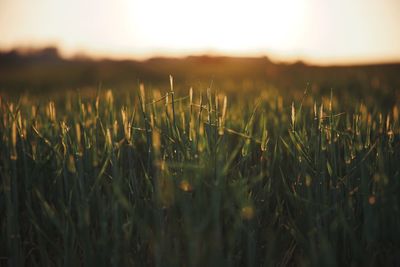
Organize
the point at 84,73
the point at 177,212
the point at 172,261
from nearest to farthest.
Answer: the point at 172,261 → the point at 177,212 → the point at 84,73

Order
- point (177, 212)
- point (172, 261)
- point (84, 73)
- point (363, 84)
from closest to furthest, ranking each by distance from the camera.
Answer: point (172, 261) < point (177, 212) < point (363, 84) < point (84, 73)

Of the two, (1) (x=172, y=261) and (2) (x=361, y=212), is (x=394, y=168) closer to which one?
(2) (x=361, y=212)

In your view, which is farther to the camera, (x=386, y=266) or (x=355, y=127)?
(x=355, y=127)

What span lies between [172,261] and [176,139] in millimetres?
324

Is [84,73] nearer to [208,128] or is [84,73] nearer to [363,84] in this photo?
[363,84]

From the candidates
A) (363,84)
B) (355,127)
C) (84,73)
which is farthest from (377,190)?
(84,73)

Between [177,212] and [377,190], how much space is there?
0.50 meters

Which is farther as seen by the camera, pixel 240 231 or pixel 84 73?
pixel 84 73

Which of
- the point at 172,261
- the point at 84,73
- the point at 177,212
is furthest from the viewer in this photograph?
the point at 84,73

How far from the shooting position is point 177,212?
1011 mm

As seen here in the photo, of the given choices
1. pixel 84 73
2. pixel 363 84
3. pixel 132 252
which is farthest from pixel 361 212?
pixel 84 73

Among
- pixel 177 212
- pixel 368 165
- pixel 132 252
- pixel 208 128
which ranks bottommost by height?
pixel 132 252

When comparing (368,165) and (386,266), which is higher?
(368,165)

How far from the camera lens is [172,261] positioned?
0.89 m
